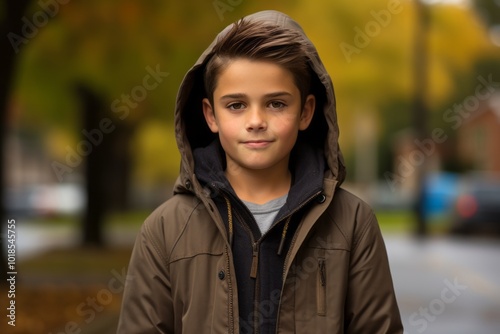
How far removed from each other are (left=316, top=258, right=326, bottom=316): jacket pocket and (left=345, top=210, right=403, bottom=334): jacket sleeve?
4.1 inches

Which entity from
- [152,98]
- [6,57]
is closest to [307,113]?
[6,57]

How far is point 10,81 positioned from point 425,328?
6.84m

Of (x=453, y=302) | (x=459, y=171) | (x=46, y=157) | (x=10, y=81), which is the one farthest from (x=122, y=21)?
(x=46, y=157)

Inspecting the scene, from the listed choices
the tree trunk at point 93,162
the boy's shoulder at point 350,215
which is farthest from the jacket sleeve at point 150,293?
the tree trunk at point 93,162

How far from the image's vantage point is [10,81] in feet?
45.5

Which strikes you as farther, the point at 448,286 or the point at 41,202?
the point at 41,202

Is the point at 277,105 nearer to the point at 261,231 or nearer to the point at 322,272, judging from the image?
the point at 261,231

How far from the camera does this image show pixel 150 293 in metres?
3.27

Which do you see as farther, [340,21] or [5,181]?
[340,21]

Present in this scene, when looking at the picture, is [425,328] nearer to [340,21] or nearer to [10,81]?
[10,81]

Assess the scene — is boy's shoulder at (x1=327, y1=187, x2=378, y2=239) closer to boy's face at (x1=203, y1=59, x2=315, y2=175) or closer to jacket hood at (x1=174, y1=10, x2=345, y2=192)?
jacket hood at (x1=174, y1=10, x2=345, y2=192)

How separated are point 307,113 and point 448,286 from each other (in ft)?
39.0

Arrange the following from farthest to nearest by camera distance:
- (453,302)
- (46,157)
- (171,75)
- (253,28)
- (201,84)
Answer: (46,157), (171,75), (453,302), (201,84), (253,28)

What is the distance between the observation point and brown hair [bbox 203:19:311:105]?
126 inches
